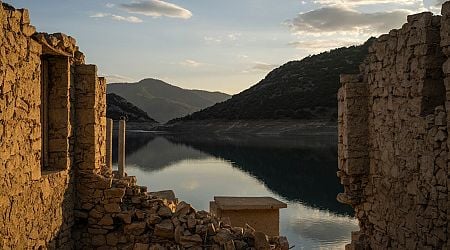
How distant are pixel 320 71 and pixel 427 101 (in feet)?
193

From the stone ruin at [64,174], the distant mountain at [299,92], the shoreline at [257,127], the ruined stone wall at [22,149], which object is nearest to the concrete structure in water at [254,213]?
the stone ruin at [64,174]

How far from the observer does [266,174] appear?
32094mm

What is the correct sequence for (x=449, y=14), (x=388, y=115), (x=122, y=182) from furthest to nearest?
(x=122, y=182)
(x=388, y=115)
(x=449, y=14)

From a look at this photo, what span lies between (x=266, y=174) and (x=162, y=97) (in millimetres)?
133888

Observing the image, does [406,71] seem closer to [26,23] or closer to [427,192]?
[427,192]

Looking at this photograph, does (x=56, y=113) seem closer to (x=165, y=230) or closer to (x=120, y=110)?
(x=165, y=230)

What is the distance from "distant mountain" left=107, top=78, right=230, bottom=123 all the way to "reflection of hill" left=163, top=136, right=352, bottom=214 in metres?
83.5

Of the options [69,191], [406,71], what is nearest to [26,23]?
[69,191]

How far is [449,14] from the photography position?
5145 mm

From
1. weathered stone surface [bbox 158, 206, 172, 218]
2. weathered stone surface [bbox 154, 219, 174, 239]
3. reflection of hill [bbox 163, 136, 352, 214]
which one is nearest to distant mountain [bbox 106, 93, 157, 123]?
reflection of hill [bbox 163, 136, 352, 214]

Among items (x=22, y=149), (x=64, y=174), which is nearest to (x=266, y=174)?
(x=64, y=174)

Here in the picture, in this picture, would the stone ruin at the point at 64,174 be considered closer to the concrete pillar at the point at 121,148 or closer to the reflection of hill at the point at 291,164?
the concrete pillar at the point at 121,148

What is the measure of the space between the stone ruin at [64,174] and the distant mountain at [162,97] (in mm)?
123901

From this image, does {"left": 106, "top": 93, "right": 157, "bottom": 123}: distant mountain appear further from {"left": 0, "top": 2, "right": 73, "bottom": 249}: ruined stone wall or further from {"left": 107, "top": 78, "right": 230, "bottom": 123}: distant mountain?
{"left": 107, "top": 78, "right": 230, "bottom": 123}: distant mountain
